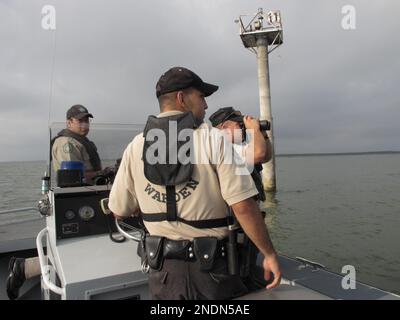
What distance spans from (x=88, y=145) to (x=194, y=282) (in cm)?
203

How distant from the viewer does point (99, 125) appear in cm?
336

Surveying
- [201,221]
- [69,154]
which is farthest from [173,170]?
[69,154]

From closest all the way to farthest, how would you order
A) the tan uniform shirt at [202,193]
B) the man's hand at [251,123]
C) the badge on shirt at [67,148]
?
the tan uniform shirt at [202,193]
the man's hand at [251,123]
the badge on shirt at [67,148]

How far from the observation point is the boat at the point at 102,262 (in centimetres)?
196

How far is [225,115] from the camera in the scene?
2.35 meters

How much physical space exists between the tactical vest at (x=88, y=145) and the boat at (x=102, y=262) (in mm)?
73

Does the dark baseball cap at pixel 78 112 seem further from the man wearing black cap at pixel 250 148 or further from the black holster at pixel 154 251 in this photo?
the black holster at pixel 154 251

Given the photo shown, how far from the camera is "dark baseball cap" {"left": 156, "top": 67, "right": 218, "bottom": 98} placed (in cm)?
179

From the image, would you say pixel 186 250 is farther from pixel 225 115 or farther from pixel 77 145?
pixel 77 145

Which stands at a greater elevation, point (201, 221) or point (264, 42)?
point (264, 42)

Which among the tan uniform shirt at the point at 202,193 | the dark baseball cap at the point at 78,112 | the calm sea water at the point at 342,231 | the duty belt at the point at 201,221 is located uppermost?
the dark baseball cap at the point at 78,112

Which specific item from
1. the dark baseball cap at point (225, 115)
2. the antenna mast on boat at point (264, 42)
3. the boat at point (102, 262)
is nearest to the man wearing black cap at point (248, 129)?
the dark baseball cap at point (225, 115)

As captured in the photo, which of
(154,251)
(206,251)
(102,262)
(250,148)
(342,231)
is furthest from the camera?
(342,231)
